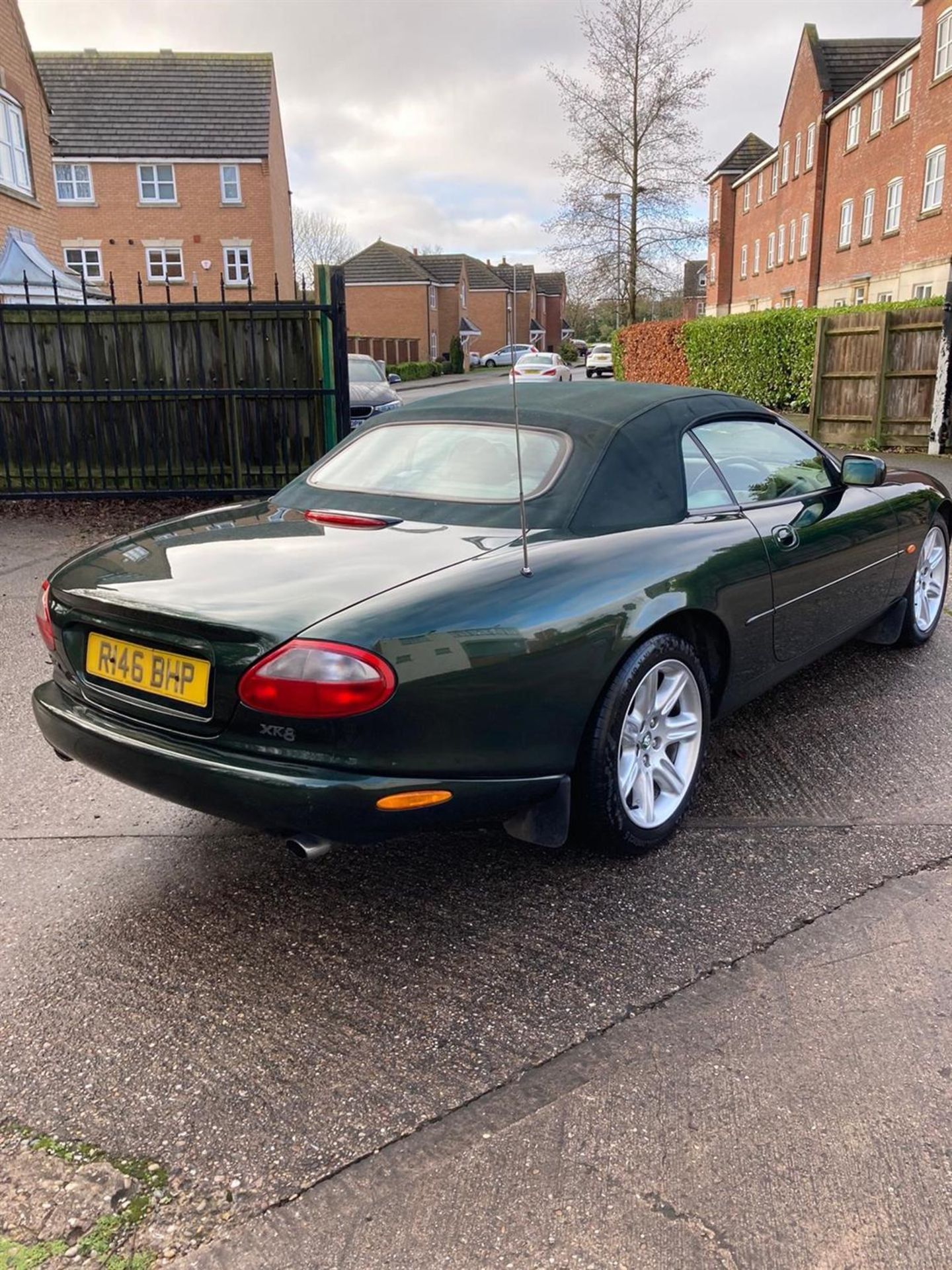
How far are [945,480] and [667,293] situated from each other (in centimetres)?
2636

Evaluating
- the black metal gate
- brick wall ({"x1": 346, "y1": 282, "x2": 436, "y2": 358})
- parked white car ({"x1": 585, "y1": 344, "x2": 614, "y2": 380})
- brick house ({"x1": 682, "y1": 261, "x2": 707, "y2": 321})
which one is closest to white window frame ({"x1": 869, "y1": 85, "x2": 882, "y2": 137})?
parked white car ({"x1": 585, "y1": 344, "x2": 614, "y2": 380})

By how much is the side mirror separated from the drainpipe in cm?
939

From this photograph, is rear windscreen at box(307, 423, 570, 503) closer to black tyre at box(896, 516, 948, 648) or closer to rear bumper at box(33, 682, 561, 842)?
rear bumper at box(33, 682, 561, 842)

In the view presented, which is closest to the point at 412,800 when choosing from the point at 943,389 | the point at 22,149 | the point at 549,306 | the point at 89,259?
the point at 943,389

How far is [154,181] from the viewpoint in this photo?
3791 cm

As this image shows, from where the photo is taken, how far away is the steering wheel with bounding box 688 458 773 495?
352 centimetres

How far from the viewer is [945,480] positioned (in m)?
10.9

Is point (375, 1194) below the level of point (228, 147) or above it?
below

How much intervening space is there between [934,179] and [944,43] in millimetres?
3012

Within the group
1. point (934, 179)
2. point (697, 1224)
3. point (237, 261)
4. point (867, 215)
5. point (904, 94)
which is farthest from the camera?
point (237, 261)

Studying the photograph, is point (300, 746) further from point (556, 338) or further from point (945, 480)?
point (556, 338)

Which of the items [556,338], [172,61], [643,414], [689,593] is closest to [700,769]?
[689,593]

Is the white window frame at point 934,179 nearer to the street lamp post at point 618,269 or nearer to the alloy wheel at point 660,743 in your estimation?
the street lamp post at point 618,269

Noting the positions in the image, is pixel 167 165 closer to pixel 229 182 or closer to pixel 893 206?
pixel 229 182
